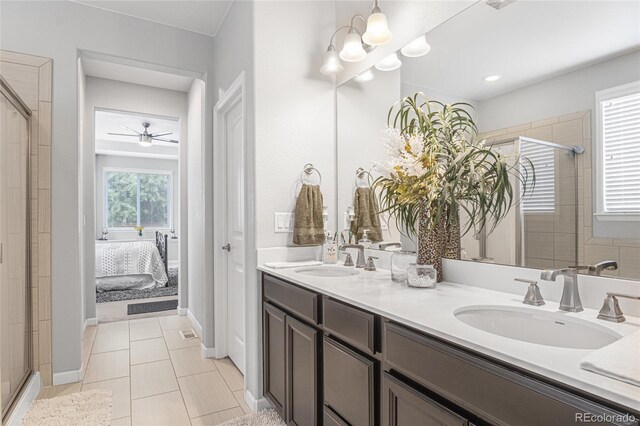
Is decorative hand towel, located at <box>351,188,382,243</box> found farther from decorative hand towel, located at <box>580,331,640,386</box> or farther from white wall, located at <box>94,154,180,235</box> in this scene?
white wall, located at <box>94,154,180,235</box>

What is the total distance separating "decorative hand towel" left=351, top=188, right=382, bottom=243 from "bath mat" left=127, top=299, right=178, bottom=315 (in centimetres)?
325

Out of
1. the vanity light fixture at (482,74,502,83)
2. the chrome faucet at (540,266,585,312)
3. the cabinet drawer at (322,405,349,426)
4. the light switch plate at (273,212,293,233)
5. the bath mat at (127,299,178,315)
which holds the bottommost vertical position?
the bath mat at (127,299,178,315)

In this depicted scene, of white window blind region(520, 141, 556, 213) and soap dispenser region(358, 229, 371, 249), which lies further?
soap dispenser region(358, 229, 371, 249)

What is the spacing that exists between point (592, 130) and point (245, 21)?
2.05 m

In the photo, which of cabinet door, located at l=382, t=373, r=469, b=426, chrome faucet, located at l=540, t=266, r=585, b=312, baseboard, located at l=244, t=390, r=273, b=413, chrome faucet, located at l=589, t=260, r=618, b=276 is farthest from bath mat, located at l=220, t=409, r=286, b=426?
chrome faucet, located at l=589, t=260, r=618, b=276

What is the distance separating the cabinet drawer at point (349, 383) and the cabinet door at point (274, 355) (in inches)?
17.5

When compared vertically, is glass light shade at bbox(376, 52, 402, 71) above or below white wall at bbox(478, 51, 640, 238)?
above

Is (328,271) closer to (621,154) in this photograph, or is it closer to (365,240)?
(365,240)

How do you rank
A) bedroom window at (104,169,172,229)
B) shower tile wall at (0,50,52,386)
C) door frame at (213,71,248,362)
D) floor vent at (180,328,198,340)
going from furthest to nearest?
bedroom window at (104,169,172,229) → floor vent at (180,328,198,340) → door frame at (213,71,248,362) → shower tile wall at (0,50,52,386)

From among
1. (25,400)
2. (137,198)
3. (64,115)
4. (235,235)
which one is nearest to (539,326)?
(235,235)

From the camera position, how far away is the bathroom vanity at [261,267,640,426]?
0.73 metres

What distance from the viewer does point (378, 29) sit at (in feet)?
6.27

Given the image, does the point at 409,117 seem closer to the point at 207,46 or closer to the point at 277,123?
the point at 277,123

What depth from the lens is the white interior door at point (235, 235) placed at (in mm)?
2701
